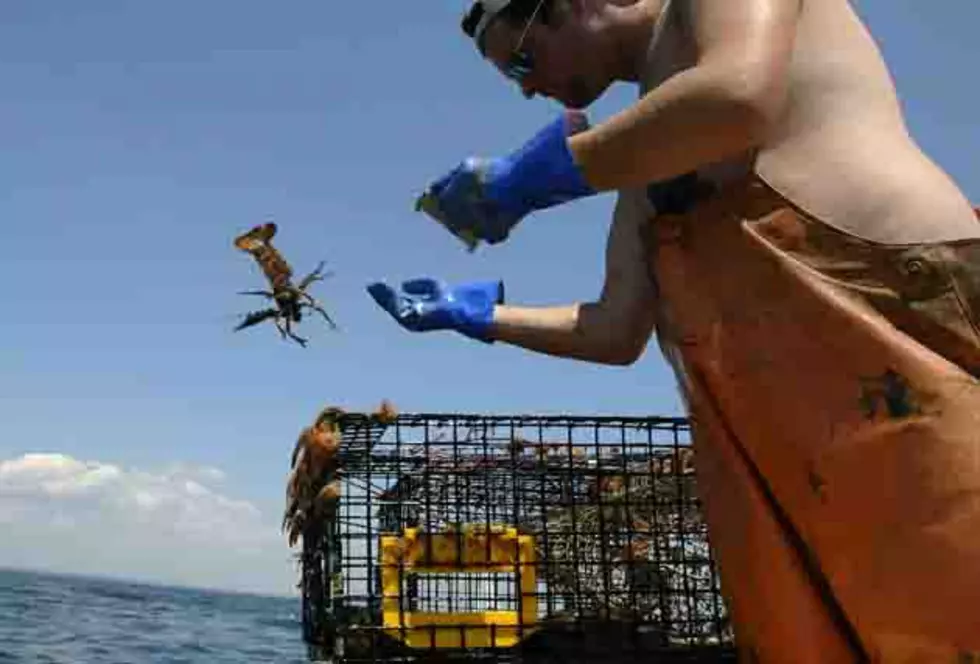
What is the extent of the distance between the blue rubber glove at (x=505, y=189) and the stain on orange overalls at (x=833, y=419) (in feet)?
1.60

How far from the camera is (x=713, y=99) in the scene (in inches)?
53.9

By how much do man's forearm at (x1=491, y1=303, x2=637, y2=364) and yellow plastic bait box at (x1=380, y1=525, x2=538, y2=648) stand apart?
85.1 inches

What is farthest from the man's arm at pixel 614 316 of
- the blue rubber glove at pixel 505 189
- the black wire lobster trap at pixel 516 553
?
the black wire lobster trap at pixel 516 553

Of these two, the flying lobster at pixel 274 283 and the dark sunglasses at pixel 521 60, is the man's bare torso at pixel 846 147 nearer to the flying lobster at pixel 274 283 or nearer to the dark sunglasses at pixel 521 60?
the dark sunglasses at pixel 521 60

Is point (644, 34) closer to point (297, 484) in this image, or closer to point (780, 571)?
point (780, 571)

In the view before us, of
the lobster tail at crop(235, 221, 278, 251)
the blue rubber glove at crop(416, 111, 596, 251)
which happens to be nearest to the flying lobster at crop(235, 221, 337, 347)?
the lobster tail at crop(235, 221, 278, 251)

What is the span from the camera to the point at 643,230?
5.46ft

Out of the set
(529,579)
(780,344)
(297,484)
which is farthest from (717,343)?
(529,579)

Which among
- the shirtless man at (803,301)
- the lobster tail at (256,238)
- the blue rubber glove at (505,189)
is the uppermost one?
the lobster tail at (256,238)

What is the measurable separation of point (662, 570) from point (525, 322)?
3112 mm

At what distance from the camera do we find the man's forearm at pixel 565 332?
1.96m

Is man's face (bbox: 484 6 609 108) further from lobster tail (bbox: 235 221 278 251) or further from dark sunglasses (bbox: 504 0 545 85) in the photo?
lobster tail (bbox: 235 221 278 251)

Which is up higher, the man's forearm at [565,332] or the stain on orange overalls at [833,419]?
the man's forearm at [565,332]

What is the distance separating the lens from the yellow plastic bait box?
4.15 meters
